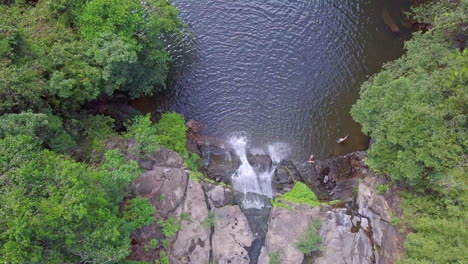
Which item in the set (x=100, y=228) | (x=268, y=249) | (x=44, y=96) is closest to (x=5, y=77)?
(x=44, y=96)

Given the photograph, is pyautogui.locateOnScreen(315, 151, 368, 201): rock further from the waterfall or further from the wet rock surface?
the waterfall

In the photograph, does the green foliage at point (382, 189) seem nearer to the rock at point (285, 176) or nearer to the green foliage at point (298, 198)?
the green foliage at point (298, 198)

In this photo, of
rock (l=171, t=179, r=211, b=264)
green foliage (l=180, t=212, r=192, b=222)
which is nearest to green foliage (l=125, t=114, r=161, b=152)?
rock (l=171, t=179, r=211, b=264)

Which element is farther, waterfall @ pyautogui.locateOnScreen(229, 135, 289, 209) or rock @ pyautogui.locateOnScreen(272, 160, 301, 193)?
rock @ pyautogui.locateOnScreen(272, 160, 301, 193)

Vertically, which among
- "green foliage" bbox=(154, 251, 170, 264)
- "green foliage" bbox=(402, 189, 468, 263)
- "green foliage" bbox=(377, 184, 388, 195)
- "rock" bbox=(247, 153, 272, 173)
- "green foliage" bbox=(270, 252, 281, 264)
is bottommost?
"green foliage" bbox=(154, 251, 170, 264)

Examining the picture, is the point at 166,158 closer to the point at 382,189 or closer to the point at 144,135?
the point at 144,135

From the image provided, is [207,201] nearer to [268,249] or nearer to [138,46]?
[268,249]

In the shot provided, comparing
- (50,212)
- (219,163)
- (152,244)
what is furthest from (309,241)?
(50,212)
